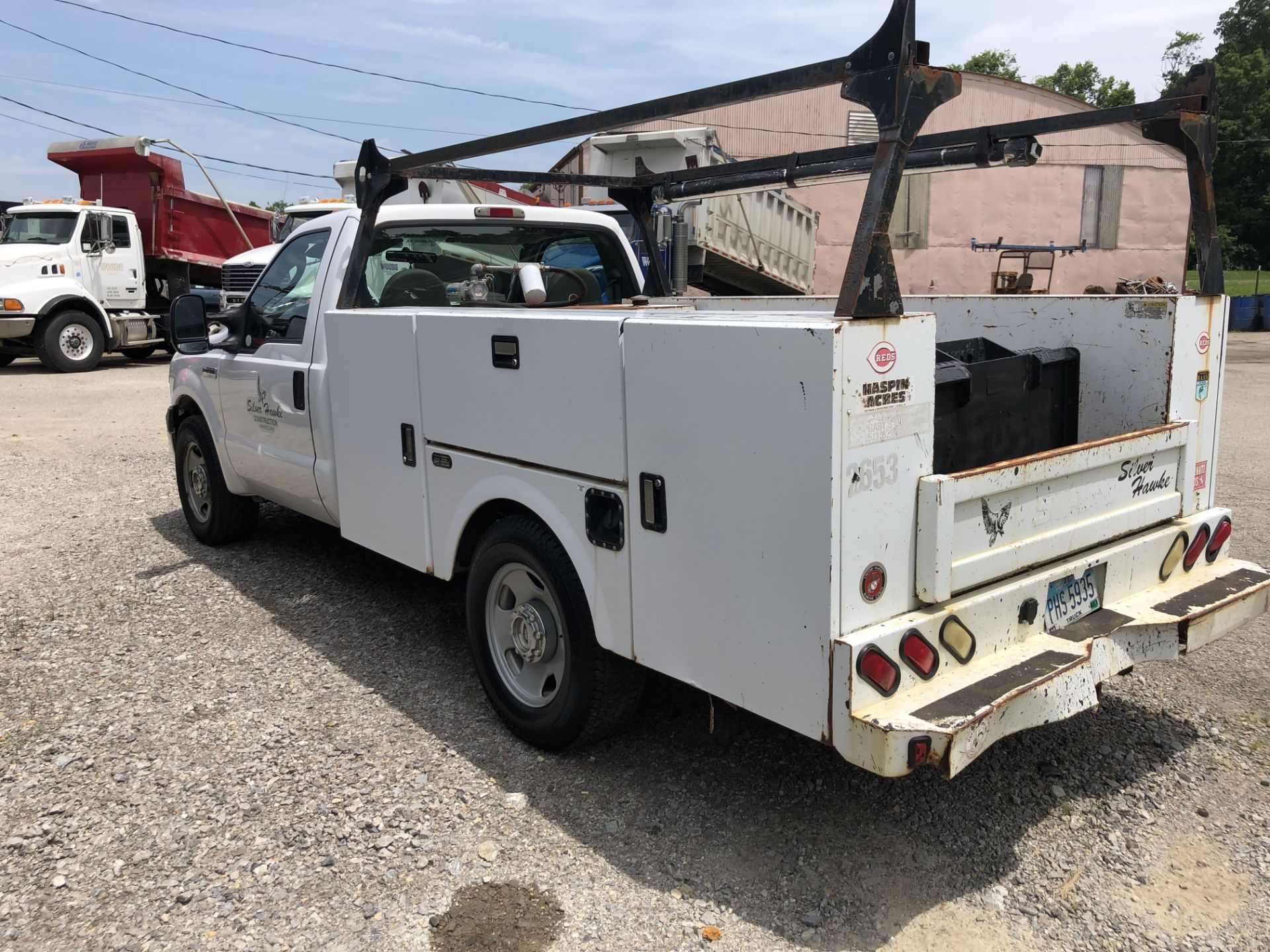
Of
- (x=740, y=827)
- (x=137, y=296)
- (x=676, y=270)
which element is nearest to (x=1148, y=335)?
(x=740, y=827)

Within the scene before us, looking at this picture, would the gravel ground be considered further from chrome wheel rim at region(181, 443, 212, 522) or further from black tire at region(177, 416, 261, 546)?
chrome wheel rim at region(181, 443, 212, 522)

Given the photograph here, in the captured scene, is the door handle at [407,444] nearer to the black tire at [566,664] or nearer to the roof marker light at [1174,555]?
the black tire at [566,664]

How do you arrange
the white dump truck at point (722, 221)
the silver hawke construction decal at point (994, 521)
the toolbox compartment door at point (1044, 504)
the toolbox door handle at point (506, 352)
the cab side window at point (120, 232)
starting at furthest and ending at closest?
the cab side window at point (120, 232) < the white dump truck at point (722, 221) < the toolbox door handle at point (506, 352) < the silver hawke construction decal at point (994, 521) < the toolbox compartment door at point (1044, 504)

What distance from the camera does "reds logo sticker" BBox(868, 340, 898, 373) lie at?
253 centimetres

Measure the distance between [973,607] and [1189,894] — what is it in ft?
3.25

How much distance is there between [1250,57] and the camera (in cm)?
5625

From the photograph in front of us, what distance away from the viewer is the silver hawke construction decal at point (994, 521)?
113 inches

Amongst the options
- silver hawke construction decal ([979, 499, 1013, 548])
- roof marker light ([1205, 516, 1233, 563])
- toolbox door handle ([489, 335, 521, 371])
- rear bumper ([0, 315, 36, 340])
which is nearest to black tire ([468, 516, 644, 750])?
toolbox door handle ([489, 335, 521, 371])

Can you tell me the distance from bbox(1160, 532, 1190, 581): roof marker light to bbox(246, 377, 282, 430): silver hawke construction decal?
399 cm

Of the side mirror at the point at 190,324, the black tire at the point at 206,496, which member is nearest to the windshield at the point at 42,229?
the black tire at the point at 206,496

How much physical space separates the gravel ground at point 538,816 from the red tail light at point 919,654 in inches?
25.9

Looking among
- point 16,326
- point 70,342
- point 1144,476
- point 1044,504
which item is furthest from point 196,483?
point 70,342

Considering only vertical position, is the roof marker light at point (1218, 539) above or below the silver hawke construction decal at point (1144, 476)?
below

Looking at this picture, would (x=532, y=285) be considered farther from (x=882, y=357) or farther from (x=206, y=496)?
(x=206, y=496)
